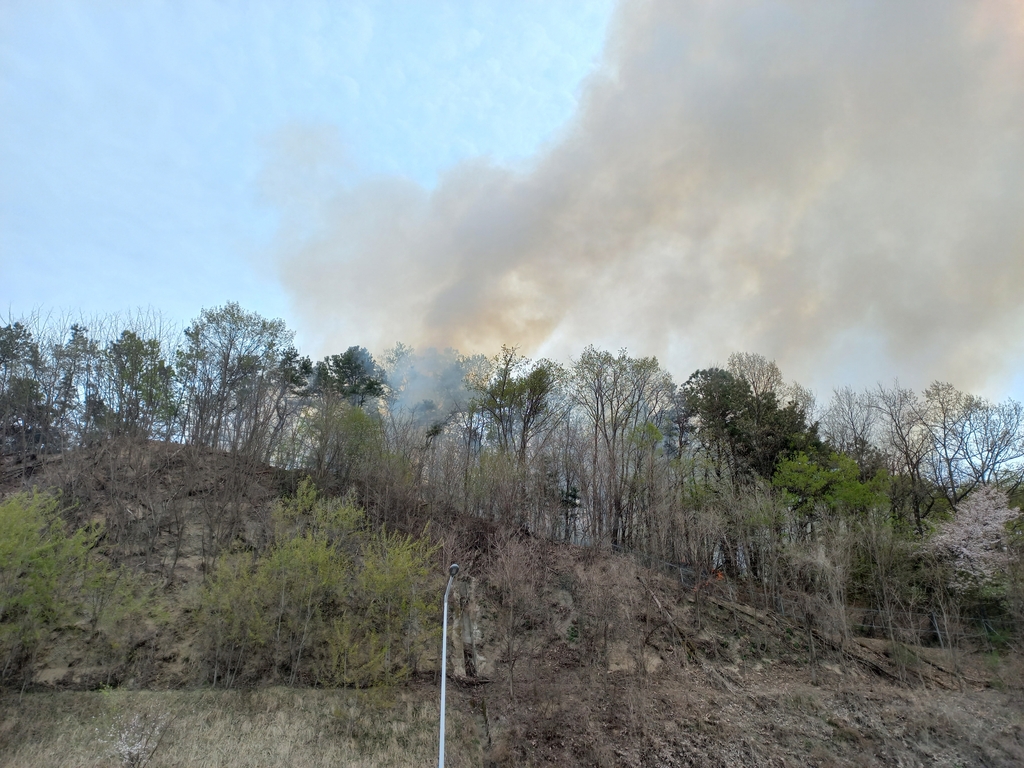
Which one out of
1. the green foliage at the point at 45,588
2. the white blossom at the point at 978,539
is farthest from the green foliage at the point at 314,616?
the white blossom at the point at 978,539

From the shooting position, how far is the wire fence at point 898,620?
82.6 feet

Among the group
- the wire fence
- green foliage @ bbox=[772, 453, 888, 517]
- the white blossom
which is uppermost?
green foliage @ bbox=[772, 453, 888, 517]

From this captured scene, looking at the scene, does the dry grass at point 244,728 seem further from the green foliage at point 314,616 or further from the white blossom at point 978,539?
the white blossom at point 978,539

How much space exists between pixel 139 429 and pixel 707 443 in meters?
33.6

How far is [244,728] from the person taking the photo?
16.6m

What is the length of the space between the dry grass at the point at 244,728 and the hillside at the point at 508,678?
0.05 m

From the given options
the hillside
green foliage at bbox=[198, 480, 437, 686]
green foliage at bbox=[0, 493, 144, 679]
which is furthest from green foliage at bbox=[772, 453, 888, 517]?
green foliage at bbox=[0, 493, 144, 679]

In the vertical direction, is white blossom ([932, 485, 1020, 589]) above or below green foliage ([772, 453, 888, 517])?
below

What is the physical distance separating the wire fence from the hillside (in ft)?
1.55

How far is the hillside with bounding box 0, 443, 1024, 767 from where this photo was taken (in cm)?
1659

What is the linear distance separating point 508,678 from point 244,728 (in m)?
9.66

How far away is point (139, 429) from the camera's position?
80.7ft

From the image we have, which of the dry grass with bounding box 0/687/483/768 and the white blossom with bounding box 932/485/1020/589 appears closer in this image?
the dry grass with bounding box 0/687/483/768

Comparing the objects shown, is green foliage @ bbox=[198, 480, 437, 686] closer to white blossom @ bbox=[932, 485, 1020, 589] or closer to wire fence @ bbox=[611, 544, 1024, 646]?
wire fence @ bbox=[611, 544, 1024, 646]
